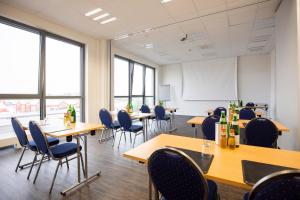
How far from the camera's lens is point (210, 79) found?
880 centimetres

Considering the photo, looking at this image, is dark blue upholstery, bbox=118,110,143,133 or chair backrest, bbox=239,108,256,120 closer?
dark blue upholstery, bbox=118,110,143,133

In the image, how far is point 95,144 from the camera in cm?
412

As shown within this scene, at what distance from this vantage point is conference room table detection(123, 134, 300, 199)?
1016mm

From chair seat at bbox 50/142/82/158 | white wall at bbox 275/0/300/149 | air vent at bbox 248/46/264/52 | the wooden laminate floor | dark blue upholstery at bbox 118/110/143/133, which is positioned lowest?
the wooden laminate floor

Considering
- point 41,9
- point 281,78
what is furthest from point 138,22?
point 281,78

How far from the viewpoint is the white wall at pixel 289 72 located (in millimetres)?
2510

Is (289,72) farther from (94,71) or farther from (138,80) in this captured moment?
(138,80)

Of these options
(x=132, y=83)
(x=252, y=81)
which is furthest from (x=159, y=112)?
(x=252, y=81)

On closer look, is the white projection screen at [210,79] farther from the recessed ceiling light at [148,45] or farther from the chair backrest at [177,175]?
the chair backrest at [177,175]

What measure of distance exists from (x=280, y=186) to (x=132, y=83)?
7.37 metres

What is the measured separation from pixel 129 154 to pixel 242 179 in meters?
0.83

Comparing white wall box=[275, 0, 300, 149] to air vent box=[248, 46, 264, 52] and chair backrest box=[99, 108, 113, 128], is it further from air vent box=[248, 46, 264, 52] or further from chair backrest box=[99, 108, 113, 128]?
air vent box=[248, 46, 264, 52]

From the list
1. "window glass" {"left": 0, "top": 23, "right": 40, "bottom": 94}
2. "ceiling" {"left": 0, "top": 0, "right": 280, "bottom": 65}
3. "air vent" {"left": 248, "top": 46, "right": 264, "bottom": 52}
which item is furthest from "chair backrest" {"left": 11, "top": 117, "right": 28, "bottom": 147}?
"air vent" {"left": 248, "top": 46, "right": 264, "bottom": 52}

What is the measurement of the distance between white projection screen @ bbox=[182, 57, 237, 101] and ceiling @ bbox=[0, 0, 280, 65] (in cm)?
183
